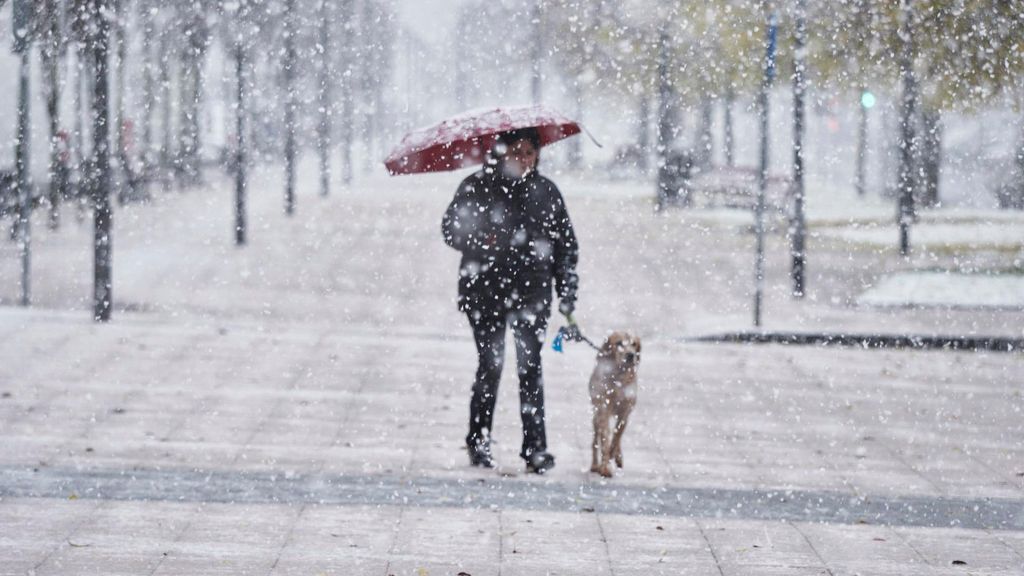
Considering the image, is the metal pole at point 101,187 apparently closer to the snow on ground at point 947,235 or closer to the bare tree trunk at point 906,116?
the bare tree trunk at point 906,116

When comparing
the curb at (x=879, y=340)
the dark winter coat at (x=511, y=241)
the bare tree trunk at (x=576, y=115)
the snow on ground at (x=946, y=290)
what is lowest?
the curb at (x=879, y=340)

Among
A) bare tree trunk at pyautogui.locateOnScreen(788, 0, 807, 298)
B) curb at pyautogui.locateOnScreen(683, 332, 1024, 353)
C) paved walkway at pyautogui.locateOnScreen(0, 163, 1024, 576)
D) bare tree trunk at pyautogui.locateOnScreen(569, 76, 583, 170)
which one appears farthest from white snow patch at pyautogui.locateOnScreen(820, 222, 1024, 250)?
bare tree trunk at pyautogui.locateOnScreen(569, 76, 583, 170)

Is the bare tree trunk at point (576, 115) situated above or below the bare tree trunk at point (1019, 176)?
above

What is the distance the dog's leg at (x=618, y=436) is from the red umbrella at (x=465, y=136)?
4.77 ft

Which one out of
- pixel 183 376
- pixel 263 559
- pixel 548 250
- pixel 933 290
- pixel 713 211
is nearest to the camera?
pixel 263 559

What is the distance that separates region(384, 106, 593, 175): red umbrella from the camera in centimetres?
725

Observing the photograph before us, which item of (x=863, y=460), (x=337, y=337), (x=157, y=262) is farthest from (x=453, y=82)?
(x=863, y=460)

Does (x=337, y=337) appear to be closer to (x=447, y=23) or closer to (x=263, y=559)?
(x=263, y=559)

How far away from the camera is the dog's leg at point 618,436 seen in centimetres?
764

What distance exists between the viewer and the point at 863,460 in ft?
27.5

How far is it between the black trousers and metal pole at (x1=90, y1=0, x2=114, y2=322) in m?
6.39

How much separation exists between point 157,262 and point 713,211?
1724 cm

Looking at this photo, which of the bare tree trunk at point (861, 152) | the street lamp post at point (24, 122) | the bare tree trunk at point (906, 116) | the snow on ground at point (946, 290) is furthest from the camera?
the bare tree trunk at point (861, 152)

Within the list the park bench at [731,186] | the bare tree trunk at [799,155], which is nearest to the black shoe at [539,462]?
the bare tree trunk at [799,155]
